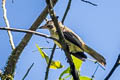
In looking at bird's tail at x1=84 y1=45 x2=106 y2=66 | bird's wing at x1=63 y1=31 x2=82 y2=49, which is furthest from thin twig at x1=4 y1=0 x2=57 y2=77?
bird's wing at x1=63 y1=31 x2=82 y2=49

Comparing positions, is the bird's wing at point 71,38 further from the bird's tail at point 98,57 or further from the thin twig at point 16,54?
the thin twig at point 16,54

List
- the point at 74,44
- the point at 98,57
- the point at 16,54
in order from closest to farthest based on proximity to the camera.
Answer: the point at 16,54
the point at 98,57
the point at 74,44

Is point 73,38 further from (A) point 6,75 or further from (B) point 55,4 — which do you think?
(A) point 6,75

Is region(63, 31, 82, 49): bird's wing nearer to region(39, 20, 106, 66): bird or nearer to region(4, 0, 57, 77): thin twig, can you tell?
region(39, 20, 106, 66): bird

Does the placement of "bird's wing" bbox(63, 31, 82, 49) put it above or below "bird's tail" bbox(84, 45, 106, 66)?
above

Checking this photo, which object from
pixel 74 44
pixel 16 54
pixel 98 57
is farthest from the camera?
pixel 74 44

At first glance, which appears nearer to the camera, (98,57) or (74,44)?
(98,57)

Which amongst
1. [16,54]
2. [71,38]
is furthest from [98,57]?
[71,38]

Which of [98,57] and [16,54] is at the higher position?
[16,54]

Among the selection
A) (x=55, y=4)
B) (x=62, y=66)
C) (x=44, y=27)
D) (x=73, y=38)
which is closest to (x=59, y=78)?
(x=62, y=66)

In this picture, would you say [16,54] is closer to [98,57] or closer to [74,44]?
[98,57]

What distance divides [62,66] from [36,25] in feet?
0.99

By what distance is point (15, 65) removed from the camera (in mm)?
2105

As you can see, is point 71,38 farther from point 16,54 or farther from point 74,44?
point 16,54
